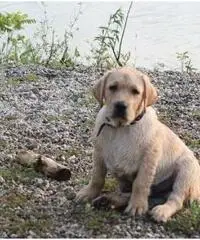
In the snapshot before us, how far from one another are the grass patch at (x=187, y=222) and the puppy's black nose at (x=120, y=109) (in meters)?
0.77

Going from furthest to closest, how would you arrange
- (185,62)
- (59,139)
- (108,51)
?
1. (185,62)
2. (108,51)
3. (59,139)

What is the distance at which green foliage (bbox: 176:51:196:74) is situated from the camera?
32.2ft

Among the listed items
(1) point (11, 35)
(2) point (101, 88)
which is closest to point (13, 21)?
(1) point (11, 35)

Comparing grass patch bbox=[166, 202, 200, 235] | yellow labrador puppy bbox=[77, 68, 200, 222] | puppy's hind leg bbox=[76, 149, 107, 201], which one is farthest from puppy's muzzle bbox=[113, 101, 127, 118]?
grass patch bbox=[166, 202, 200, 235]

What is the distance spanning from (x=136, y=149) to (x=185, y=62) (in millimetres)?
5289

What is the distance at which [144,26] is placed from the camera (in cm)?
1080

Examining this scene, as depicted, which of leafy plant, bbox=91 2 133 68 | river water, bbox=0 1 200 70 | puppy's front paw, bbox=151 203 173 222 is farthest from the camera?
river water, bbox=0 1 200 70

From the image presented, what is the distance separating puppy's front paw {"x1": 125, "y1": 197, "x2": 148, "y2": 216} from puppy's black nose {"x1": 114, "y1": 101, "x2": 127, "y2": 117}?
570mm

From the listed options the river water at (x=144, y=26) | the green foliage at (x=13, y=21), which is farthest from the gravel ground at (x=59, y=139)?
the river water at (x=144, y=26)

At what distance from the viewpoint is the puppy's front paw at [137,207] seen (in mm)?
4922

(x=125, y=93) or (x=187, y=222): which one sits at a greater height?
(x=125, y=93)

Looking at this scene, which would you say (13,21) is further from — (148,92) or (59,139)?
(148,92)

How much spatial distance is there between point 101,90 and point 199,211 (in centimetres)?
102

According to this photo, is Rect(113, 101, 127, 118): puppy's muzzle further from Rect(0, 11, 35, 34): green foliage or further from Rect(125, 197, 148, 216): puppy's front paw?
Rect(0, 11, 35, 34): green foliage
